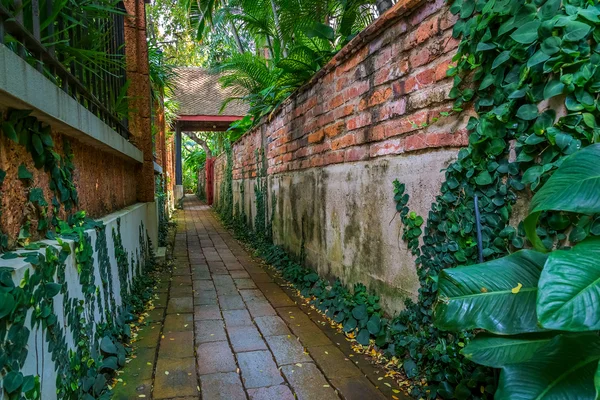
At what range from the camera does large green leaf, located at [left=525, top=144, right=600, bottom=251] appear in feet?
3.12

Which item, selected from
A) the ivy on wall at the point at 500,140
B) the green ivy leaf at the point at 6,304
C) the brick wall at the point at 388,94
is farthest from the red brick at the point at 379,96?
the green ivy leaf at the point at 6,304

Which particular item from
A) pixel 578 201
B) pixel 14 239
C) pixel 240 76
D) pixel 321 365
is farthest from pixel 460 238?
pixel 240 76

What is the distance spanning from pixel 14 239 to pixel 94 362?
80 cm

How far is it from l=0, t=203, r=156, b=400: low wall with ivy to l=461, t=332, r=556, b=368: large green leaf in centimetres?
122

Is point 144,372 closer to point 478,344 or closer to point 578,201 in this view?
point 478,344

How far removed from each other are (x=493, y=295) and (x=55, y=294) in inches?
52.2

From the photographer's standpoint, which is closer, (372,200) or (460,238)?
(460,238)

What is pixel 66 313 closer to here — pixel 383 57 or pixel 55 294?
pixel 55 294

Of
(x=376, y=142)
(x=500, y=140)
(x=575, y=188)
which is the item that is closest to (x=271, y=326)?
(x=376, y=142)

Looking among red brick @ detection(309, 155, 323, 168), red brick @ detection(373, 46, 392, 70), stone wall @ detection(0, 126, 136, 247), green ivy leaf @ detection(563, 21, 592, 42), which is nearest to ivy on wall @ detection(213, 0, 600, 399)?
green ivy leaf @ detection(563, 21, 592, 42)

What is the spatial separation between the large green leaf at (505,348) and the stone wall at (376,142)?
2.71 feet

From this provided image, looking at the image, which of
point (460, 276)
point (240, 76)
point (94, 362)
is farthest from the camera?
point (240, 76)

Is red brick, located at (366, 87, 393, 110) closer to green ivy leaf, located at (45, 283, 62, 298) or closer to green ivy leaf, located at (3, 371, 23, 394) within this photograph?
green ivy leaf, located at (45, 283, 62, 298)

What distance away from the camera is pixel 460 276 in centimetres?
114
